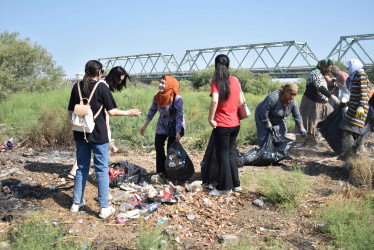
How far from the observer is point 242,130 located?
854cm

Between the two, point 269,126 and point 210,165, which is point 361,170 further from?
point 210,165

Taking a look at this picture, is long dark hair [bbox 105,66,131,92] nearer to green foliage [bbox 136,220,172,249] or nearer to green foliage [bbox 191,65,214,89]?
green foliage [bbox 136,220,172,249]

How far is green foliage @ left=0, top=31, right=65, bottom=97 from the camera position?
12.2 meters

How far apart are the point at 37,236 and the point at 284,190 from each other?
278cm

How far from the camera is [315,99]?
6.79 m

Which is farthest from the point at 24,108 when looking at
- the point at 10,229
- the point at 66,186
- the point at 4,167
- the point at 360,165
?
the point at 360,165

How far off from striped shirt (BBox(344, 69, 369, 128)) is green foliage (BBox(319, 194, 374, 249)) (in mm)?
1666

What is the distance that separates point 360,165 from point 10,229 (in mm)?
4598

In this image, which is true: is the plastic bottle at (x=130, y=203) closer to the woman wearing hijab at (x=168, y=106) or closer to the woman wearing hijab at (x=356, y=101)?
the woman wearing hijab at (x=168, y=106)

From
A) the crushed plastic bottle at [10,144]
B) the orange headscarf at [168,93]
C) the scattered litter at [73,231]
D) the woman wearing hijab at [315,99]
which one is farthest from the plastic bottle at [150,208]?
the crushed plastic bottle at [10,144]

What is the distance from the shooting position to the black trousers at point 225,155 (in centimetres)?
421

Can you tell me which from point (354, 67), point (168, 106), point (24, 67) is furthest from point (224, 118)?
point (24, 67)

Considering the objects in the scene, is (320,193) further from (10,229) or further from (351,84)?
(10,229)

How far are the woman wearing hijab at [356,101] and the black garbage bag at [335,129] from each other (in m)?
0.24
